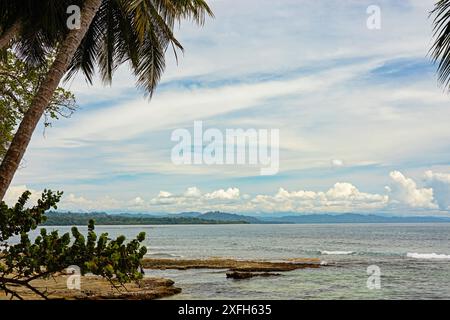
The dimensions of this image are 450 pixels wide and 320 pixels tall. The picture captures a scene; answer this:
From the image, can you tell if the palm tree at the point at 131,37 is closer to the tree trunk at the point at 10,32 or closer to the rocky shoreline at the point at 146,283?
the tree trunk at the point at 10,32

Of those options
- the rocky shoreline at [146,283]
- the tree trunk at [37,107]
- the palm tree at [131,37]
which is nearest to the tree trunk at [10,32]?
the palm tree at [131,37]

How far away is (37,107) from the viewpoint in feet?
27.2

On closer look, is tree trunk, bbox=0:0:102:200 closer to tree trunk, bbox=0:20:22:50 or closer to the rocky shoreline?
tree trunk, bbox=0:20:22:50

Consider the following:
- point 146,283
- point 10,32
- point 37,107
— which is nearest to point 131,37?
point 10,32

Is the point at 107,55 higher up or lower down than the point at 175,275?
higher up

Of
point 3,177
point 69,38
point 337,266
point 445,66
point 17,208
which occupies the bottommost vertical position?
point 337,266

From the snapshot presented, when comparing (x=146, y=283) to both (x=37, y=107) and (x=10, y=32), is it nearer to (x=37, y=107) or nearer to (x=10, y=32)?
(x=10, y=32)

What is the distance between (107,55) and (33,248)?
9.82 meters

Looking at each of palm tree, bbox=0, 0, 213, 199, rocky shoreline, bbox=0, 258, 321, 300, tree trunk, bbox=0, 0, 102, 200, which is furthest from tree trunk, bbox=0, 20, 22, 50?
rocky shoreline, bbox=0, 258, 321, 300

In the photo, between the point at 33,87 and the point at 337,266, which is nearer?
the point at 33,87

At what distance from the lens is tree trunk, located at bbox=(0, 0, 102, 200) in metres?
7.61
